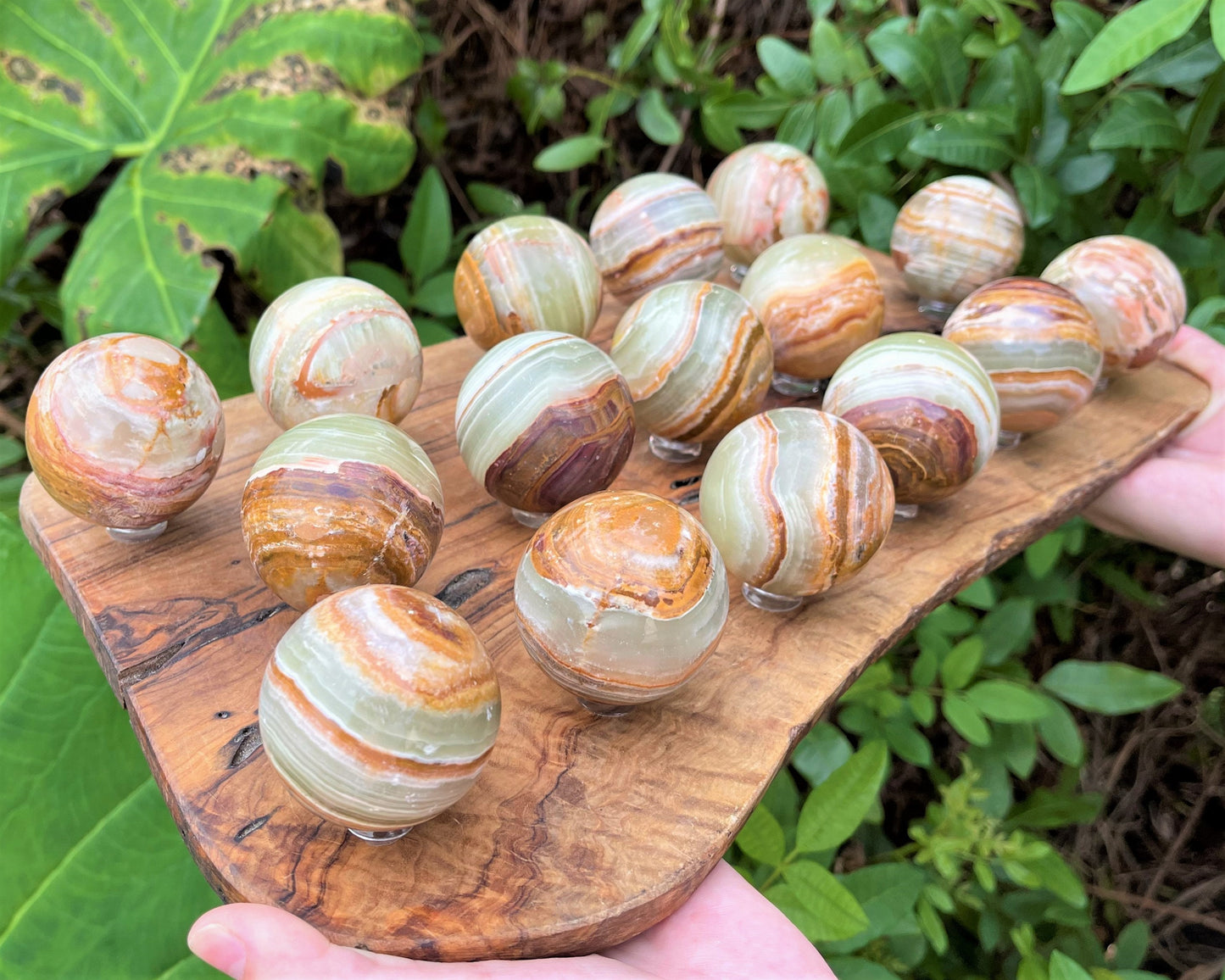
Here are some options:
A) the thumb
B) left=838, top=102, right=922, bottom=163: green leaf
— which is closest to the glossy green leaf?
left=838, top=102, right=922, bottom=163: green leaf

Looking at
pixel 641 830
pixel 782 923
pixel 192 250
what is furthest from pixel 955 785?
pixel 192 250

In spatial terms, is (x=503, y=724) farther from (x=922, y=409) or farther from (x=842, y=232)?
(x=842, y=232)

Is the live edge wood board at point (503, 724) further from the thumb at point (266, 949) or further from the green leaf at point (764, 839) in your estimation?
the green leaf at point (764, 839)

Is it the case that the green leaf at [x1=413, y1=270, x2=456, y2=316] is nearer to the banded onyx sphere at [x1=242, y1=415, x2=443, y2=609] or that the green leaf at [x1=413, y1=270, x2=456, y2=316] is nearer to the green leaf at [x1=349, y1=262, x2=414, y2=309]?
the green leaf at [x1=349, y1=262, x2=414, y2=309]

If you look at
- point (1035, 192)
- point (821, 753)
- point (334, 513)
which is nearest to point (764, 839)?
point (821, 753)

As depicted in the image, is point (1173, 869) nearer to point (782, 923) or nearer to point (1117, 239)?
point (1117, 239)

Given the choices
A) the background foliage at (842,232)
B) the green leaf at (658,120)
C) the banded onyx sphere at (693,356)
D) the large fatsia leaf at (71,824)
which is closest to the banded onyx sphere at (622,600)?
the banded onyx sphere at (693,356)
